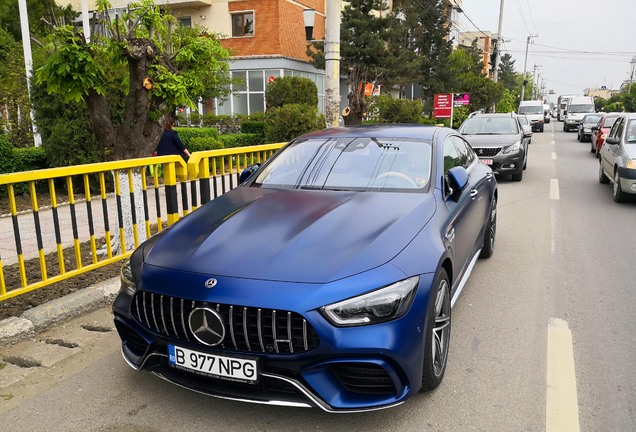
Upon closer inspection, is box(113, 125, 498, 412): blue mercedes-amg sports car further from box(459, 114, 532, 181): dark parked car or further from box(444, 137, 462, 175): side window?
box(459, 114, 532, 181): dark parked car

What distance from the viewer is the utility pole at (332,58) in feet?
33.3

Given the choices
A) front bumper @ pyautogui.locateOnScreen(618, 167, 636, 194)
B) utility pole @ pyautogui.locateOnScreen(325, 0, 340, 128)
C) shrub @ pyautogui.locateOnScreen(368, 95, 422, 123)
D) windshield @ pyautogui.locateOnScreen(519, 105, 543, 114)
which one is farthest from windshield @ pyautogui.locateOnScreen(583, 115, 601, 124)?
utility pole @ pyautogui.locateOnScreen(325, 0, 340, 128)

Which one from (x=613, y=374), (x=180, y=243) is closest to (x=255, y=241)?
(x=180, y=243)

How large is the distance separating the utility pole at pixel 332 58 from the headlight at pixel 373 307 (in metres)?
8.36

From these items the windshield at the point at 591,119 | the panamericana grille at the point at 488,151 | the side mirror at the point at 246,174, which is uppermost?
the side mirror at the point at 246,174

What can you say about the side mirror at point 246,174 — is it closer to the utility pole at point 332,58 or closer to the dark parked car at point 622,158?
the utility pole at point 332,58

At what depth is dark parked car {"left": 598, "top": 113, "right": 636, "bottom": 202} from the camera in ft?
29.9

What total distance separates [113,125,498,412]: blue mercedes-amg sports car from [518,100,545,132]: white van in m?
37.0

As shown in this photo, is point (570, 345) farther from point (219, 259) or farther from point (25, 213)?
point (25, 213)

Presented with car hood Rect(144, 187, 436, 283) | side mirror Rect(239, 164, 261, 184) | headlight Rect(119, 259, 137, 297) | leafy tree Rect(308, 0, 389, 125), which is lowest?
headlight Rect(119, 259, 137, 297)

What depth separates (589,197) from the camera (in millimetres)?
10430

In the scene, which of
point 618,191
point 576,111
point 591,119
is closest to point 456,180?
point 618,191

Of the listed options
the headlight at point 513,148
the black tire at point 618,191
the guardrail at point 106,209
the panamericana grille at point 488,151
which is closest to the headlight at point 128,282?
the guardrail at point 106,209

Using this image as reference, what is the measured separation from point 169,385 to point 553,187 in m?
10.7
